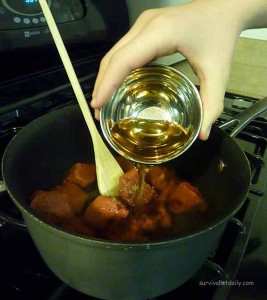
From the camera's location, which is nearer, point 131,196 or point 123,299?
point 123,299

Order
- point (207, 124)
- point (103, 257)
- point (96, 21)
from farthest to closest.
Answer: point (96, 21), point (207, 124), point (103, 257)

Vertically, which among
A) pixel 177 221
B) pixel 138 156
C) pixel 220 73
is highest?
pixel 220 73

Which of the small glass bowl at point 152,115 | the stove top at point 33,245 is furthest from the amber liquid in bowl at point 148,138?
the stove top at point 33,245

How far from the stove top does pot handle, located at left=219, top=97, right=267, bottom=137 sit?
0.27 ft

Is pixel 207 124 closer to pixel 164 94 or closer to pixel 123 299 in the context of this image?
pixel 164 94

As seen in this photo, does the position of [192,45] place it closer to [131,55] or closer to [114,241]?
[131,55]

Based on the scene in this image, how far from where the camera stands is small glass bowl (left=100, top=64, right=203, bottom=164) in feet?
1.64

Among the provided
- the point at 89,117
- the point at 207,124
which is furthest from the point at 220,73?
the point at 89,117

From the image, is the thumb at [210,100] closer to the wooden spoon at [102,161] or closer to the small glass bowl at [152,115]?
the small glass bowl at [152,115]

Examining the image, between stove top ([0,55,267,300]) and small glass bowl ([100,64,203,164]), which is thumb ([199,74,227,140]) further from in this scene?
stove top ([0,55,267,300])

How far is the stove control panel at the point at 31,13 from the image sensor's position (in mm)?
543

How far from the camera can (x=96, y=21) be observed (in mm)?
669

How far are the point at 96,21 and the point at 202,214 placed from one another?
42 cm

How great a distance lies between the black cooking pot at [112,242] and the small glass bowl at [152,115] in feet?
0.19
